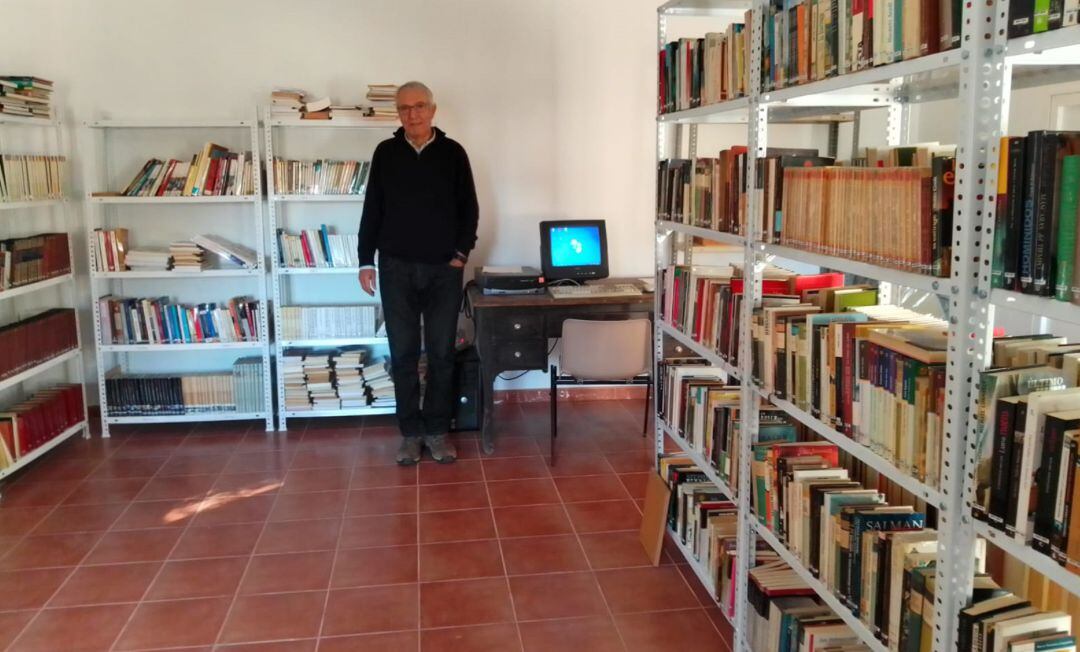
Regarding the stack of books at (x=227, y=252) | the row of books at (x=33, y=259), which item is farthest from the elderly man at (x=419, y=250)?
the row of books at (x=33, y=259)

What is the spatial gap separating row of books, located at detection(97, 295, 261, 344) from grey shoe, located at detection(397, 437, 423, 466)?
1120 mm

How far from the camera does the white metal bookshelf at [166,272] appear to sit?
4.48m

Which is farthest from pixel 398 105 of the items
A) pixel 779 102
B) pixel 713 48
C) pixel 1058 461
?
pixel 1058 461

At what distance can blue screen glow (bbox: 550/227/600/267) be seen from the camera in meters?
4.76

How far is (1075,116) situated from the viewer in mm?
3959

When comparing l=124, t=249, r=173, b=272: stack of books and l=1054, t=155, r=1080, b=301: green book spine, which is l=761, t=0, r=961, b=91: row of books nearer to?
l=1054, t=155, r=1080, b=301: green book spine

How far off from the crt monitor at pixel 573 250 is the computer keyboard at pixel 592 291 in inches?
5.3

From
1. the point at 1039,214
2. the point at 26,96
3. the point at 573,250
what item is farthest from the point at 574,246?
the point at 1039,214

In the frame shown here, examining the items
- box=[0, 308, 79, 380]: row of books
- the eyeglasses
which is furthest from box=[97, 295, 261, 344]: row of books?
the eyeglasses

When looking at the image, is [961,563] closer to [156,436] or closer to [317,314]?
[317,314]

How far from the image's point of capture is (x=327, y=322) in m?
4.73

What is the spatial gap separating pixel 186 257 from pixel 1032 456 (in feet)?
13.9

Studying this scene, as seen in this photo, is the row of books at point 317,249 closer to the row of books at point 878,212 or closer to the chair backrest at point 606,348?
the chair backrest at point 606,348

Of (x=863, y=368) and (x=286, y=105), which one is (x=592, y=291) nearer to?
(x=286, y=105)
